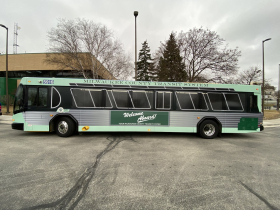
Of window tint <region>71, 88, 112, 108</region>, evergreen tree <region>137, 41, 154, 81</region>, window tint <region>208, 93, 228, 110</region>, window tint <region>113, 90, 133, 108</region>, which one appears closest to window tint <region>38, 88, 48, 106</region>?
window tint <region>71, 88, 112, 108</region>

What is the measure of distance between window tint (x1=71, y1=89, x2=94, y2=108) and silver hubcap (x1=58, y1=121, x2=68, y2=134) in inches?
43.5

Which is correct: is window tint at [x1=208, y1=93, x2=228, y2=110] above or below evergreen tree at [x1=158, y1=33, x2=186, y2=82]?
below

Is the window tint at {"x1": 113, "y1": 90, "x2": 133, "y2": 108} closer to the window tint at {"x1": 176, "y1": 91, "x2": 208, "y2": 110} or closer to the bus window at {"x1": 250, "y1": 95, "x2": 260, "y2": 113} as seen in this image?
the window tint at {"x1": 176, "y1": 91, "x2": 208, "y2": 110}

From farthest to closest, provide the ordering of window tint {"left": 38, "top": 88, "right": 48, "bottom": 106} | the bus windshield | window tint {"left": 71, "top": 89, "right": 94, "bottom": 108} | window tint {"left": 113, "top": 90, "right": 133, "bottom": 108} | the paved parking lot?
1. window tint {"left": 113, "top": 90, "right": 133, "bottom": 108}
2. window tint {"left": 71, "top": 89, "right": 94, "bottom": 108}
3. window tint {"left": 38, "top": 88, "right": 48, "bottom": 106}
4. the bus windshield
5. the paved parking lot

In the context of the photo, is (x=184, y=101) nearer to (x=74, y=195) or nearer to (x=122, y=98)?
(x=122, y=98)

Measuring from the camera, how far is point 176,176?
326cm

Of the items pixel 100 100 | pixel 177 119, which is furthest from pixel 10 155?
pixel 177 119

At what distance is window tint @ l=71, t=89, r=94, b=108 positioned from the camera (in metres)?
6.74

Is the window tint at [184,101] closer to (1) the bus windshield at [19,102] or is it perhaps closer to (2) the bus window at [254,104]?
(2) the bus window at [254,104]

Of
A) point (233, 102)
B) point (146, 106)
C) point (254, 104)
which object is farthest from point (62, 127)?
point (254, 104)

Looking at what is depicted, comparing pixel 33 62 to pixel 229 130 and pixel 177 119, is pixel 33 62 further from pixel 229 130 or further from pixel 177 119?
pixel 229 130

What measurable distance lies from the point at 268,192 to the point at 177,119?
14.3ft

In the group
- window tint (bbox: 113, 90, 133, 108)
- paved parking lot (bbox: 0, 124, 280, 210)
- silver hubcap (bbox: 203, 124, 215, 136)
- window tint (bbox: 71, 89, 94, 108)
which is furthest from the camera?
silver hubcap (bbox: 203, 124, 215, 136)

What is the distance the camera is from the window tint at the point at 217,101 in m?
6.93
